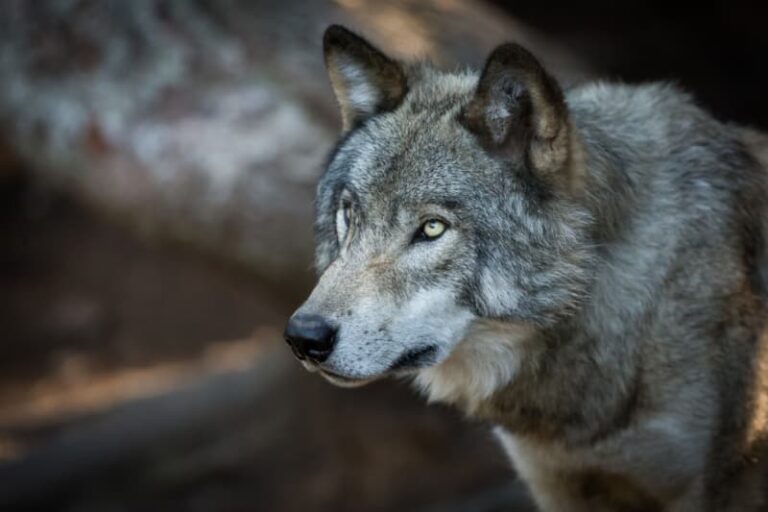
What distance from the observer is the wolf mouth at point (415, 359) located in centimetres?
386

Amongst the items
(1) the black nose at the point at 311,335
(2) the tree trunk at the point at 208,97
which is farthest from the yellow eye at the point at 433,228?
(2) the tree trunk at the point at 208,97

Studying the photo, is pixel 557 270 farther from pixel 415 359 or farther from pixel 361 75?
pixel 361 75

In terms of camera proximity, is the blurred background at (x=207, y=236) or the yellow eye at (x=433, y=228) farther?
the blurred background at (x=207, y=236)

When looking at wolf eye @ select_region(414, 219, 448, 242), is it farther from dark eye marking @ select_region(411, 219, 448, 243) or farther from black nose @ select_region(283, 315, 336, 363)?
black nose @ select_region(283, 315, 336, 363)

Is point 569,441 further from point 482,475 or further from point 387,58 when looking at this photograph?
point 482,475

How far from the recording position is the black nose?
3631 mm

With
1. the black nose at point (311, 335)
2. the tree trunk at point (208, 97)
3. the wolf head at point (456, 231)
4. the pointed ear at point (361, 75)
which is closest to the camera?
the black nose at point (311, 335)

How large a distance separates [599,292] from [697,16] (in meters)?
6.36

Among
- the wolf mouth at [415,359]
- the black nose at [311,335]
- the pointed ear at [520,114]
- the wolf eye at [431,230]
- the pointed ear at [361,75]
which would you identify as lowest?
the wolf mouth at [415,359]

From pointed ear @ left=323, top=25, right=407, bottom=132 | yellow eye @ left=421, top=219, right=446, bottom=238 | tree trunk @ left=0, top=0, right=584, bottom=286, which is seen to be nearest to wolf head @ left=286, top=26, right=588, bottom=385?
yellow eye @ left=421, top=219, right=446, bottom=238

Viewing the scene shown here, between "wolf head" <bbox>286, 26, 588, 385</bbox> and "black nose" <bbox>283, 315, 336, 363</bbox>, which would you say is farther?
"wolf head" <bbox>286, 26, 588, 385</bbox>

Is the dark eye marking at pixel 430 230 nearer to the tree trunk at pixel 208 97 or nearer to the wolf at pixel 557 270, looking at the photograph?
the wolf at pixel 557 270

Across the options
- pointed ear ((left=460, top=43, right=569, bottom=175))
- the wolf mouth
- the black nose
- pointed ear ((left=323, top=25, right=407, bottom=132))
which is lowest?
the wolf mouth

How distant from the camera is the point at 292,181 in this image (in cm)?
651
